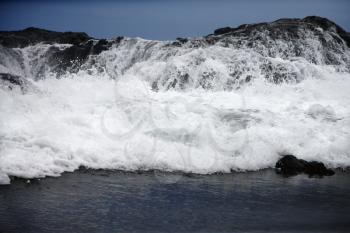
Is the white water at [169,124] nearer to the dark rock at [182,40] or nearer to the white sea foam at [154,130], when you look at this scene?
the white sea foam at [154,130]

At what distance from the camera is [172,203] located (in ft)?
32.5

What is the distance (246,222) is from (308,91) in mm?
11194

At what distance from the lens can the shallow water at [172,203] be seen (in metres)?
8.70

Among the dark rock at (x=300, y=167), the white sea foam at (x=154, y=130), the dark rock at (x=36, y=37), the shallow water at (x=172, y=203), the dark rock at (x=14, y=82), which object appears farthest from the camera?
the dark rock at (x=36, y=37)

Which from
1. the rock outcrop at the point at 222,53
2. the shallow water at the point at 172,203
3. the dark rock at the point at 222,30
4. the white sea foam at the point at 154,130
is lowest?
the shallow water at the point at 172,203

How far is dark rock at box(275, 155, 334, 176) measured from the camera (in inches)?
511

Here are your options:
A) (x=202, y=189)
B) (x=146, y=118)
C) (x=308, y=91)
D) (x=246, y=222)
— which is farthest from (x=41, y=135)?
(x=308, y=91)

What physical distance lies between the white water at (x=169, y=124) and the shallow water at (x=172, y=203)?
0.93 metres

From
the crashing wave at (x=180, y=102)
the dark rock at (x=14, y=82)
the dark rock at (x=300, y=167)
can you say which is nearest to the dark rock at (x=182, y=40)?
the crashing wave at (x=180, y=102)

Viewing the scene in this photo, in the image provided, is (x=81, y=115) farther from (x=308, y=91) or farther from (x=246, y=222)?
(x=308, y=91)

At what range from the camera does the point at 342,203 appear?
1046cm

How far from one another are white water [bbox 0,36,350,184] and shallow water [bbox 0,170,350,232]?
0.93 m

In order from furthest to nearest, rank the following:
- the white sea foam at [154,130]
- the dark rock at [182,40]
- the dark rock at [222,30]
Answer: the dark rock at [222,30]
the dark rock at [182,40]
the white sea foam at [154,130]

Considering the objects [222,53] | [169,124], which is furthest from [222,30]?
[169,124]
